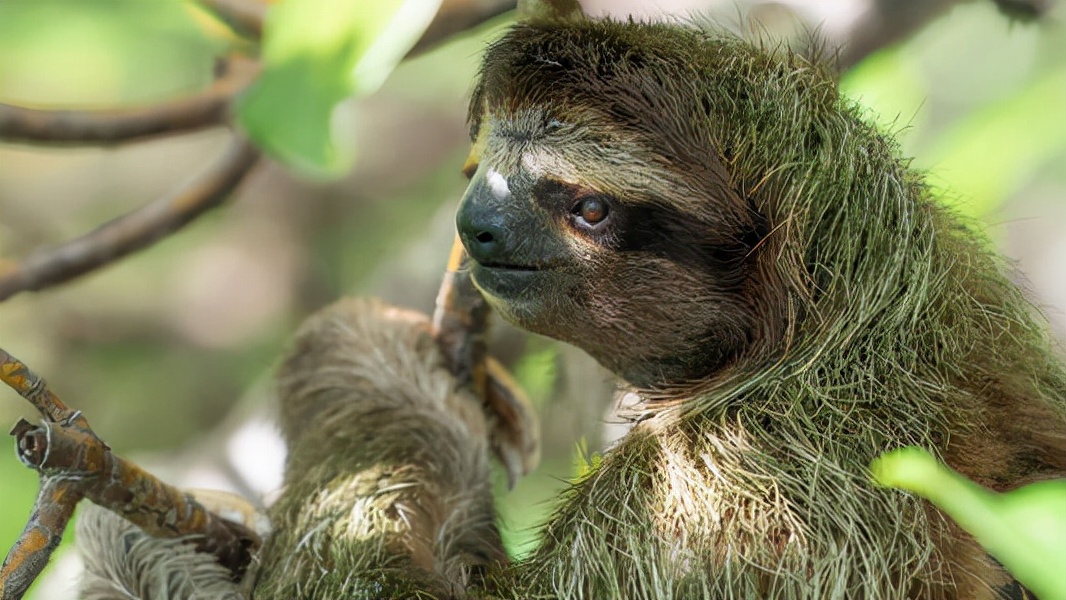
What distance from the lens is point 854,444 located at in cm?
257

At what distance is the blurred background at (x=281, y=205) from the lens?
4.23m

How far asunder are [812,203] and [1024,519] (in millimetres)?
1472

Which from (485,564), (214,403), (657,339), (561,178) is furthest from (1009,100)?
(214,403)

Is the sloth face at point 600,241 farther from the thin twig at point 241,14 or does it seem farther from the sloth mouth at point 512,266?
the thin twig at point 241,14

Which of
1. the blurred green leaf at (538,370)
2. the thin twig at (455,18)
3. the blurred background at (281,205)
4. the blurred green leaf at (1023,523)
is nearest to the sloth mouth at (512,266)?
the blurred background at (281,205)

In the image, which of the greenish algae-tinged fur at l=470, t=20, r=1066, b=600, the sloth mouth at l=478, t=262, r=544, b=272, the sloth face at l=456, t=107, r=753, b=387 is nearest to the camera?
the greenish algae-tinged fur at l=470, t=20, r=1066, b=600

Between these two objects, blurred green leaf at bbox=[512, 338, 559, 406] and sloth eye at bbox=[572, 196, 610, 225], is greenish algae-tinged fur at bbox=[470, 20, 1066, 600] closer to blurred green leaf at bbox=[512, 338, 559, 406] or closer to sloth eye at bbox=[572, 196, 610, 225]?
sloth eye at bbox=[572, 196, 610, 225]

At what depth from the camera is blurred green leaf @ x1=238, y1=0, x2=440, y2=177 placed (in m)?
2.94

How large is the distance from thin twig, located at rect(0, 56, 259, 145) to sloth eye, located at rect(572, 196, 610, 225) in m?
2.45

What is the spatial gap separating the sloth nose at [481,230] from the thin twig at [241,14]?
2564mm

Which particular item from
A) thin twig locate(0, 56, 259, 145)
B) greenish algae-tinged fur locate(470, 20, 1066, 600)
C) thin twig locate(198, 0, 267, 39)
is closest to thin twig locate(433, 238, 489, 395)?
greenish algae-tinged fur locate(470, 20, 1066, 600)

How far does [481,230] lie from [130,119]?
3.09 metres

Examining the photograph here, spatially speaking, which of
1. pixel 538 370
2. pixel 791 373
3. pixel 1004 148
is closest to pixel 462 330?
pixel 538 370

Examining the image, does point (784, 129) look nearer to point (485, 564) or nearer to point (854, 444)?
point (854, 444)
